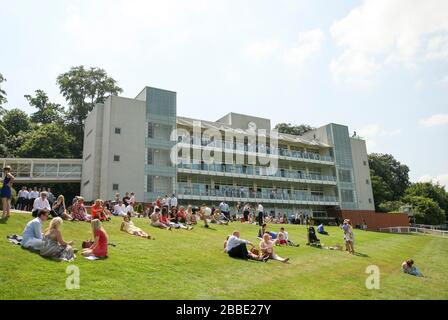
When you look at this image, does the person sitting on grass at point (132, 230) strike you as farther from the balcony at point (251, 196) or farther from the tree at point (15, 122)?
the tree at point (15, 122)

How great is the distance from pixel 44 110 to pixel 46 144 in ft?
43.8

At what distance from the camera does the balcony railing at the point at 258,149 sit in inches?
1893

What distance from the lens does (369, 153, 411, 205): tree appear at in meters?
76.8

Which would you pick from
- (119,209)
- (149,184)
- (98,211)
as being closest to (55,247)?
(98,211)

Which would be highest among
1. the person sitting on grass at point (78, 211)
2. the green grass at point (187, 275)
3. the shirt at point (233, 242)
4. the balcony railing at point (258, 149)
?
A: the balcony railing at point (258, 149)

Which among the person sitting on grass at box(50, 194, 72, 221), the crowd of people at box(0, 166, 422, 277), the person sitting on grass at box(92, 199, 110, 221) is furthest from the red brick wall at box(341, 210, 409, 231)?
the person sitting on grass at box(50, 194, 72, 221)

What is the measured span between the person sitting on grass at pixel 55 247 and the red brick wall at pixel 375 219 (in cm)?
5190

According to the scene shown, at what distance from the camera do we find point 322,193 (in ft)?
198

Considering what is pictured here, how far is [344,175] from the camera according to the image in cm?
6144

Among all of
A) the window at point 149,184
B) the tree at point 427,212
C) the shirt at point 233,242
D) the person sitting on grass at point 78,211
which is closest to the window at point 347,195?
the tree at point 427,212

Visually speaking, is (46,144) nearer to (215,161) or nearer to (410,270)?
(215,161)
